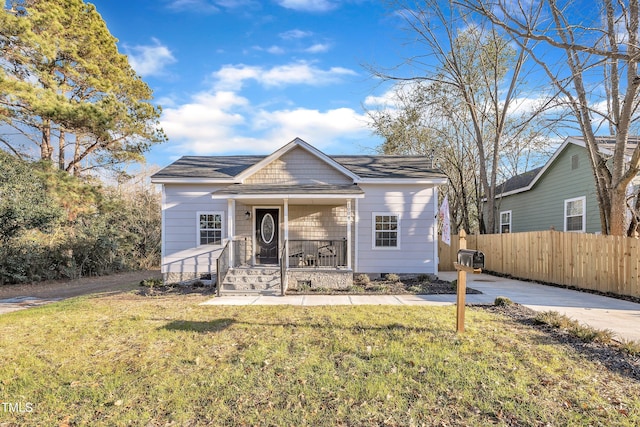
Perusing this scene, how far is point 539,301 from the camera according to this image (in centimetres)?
788

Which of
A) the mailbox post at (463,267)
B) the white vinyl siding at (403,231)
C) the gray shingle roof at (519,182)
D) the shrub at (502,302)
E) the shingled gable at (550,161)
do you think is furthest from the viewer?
the gray shingle roof at (519,182)

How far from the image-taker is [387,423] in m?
3.02

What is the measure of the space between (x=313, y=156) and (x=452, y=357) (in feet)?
27.0

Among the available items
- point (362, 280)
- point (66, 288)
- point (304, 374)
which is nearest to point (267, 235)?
point (362, 280)

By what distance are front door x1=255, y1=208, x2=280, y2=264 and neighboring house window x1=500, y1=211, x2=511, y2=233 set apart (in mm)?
13974

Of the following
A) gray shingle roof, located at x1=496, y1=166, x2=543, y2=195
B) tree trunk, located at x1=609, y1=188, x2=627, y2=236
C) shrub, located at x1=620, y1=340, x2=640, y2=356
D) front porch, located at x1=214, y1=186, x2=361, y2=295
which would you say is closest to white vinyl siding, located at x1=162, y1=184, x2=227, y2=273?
front porch, located at x1=214, y1=186, x2=361, y2=295

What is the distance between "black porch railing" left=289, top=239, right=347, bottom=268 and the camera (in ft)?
35.8

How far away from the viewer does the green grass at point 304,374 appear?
10.4 ft

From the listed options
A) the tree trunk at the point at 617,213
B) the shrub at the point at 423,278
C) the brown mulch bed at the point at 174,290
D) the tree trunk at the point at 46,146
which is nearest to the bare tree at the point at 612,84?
the tree trunk at the point at 617,213

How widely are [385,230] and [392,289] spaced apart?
2.50 metres

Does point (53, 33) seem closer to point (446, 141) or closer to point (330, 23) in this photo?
point (330, 23)

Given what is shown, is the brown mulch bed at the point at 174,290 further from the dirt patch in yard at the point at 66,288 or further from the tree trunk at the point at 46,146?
the tree trunk at the point at 46,146

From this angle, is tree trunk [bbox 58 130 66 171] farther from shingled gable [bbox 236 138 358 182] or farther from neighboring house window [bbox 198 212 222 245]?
shingled gable [bbox 236 138 358 182]

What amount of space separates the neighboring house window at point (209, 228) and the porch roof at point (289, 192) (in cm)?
120
